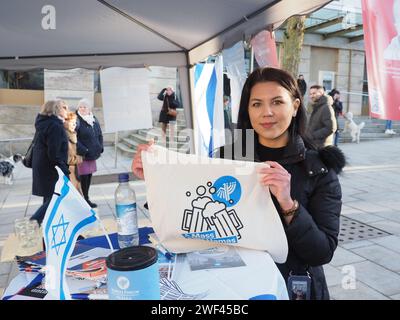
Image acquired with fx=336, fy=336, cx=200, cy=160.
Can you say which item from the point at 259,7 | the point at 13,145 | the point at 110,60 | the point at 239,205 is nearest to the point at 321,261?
the point at 239,205

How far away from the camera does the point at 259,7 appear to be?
2.52m

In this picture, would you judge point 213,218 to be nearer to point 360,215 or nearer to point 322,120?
point 360,215

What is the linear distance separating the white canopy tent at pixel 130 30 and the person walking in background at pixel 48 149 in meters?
0.60

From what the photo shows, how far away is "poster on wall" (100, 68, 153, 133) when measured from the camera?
4.37m

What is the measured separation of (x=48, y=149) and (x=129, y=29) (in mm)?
1754

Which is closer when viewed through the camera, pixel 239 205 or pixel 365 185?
pixel 239 205

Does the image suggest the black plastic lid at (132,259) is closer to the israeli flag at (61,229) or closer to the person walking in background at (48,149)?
the israeli flag at (61,229)

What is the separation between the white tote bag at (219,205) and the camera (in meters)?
1.26

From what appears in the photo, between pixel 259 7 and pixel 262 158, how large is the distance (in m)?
1.42

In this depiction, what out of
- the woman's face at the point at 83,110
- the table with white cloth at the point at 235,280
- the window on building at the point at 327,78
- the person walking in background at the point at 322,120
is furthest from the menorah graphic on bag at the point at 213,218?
the window on building at the point at 327,78

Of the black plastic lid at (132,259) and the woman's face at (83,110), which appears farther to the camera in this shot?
the woman's face at (83,110)

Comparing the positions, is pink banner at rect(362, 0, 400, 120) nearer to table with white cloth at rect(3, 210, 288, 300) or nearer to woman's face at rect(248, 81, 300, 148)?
woman's face at rect(248, 81, 300, 148)
